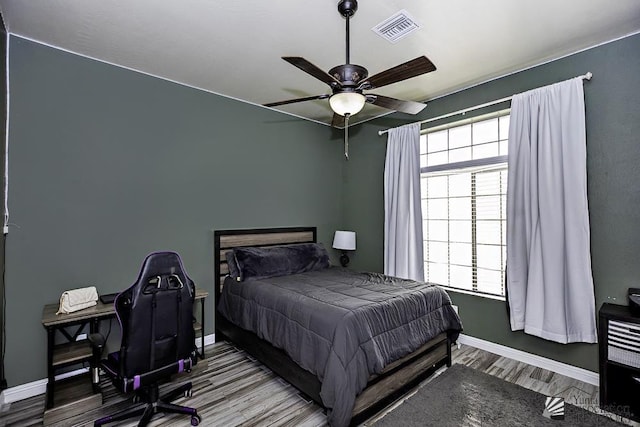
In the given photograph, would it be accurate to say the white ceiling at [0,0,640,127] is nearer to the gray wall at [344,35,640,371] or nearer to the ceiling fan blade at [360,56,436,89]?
the gray wall at [344,35,640,371]

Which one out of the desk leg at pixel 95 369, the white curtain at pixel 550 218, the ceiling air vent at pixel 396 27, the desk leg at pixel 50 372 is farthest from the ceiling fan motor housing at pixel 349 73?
the desk leg at pixel 50 372

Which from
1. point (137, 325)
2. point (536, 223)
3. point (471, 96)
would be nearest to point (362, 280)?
point (536, 223)

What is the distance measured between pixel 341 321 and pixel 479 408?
50.3 inches

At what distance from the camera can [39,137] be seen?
2.55 meters

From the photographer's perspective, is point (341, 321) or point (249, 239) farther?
point (249, 239)

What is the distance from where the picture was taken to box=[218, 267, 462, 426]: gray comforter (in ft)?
6.52

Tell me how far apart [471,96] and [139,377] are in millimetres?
3995

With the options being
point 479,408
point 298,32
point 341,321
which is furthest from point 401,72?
point 479,408

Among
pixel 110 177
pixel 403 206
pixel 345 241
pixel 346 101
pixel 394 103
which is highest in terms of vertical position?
pixel 394 103

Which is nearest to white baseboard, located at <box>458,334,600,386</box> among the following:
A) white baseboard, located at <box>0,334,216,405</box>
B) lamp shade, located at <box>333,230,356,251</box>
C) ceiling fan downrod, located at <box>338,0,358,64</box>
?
lamp shade, located at <box>333,230,356,251</box>

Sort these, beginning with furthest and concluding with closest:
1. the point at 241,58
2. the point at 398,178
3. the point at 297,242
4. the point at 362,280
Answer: the point at 297,242 < the point at 398,178 < the point at 362,280 < the point at 241,58

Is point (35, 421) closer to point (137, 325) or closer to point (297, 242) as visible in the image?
point (137, 325)

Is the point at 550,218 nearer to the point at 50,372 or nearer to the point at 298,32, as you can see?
the point at 298,32

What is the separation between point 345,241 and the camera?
4449 millimetres
